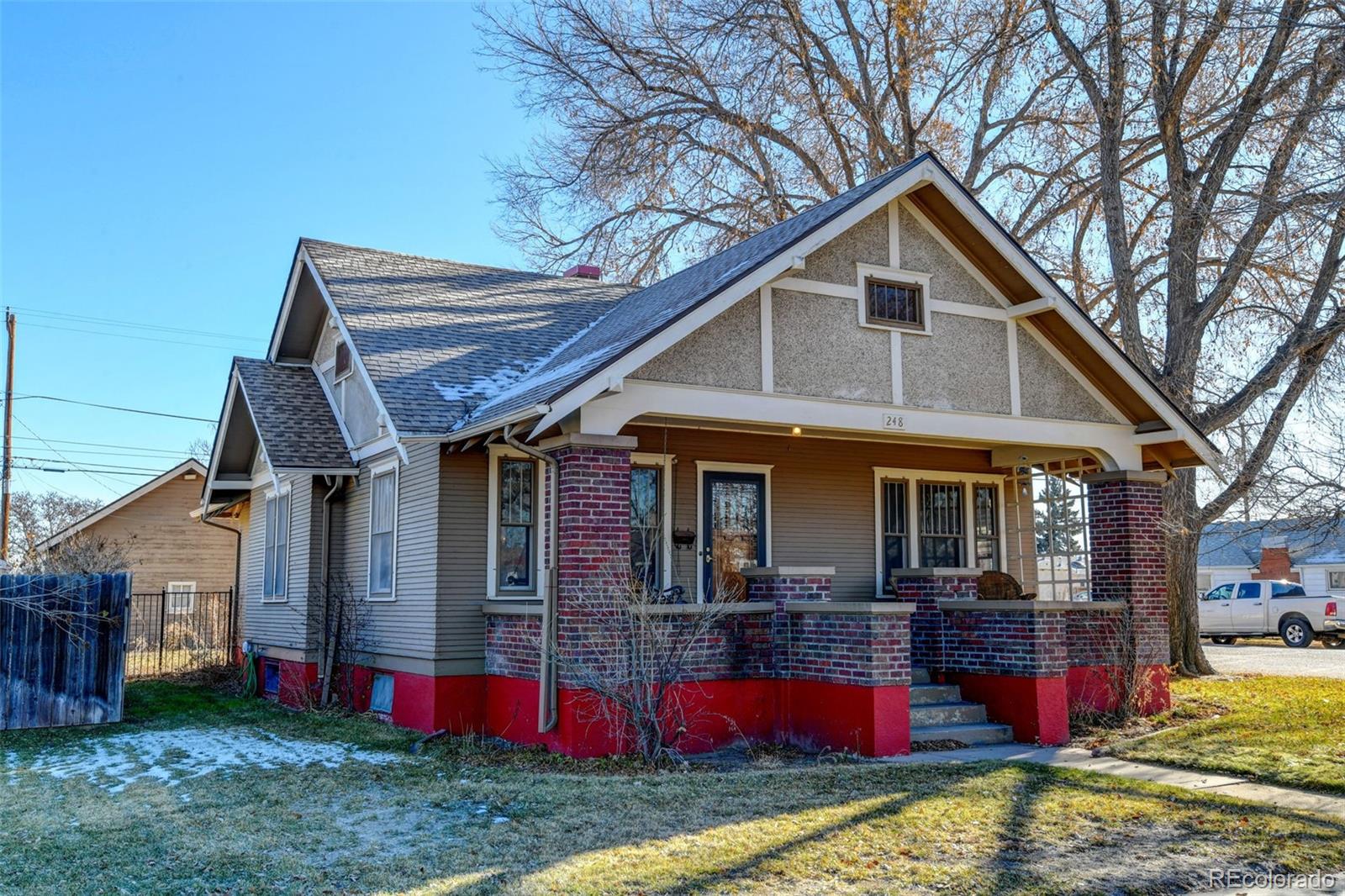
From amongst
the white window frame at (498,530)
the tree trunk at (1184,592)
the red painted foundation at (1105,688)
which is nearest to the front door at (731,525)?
the white window frame at (498,530)

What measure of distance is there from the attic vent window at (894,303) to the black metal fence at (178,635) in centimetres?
1003

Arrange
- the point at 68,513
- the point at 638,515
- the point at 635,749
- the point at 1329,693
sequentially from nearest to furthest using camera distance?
the point at 635,749, the point at 638,515, the point at 1329,693, the point at 68,513

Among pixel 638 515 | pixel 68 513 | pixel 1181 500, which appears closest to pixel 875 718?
pixel 638 515

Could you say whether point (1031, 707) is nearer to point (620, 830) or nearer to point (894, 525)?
point (894, 525)

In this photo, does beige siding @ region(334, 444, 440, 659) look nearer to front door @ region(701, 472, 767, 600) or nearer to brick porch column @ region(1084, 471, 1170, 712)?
front door @ region(701, 472, 767, 600)

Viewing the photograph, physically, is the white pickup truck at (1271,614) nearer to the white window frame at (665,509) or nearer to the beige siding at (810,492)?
the beige siding at (810,492)

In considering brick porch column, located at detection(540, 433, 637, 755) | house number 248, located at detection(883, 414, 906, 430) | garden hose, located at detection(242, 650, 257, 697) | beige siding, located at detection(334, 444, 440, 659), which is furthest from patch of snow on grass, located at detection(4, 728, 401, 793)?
A: house number 248, located at detection(883, 414, 906, 430)

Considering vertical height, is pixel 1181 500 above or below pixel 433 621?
above

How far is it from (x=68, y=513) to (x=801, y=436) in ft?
127

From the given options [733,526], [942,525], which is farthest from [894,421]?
[942,525]

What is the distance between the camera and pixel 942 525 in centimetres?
1520

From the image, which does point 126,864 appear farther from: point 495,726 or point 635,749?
point 495,726

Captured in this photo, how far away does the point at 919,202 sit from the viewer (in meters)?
12.4

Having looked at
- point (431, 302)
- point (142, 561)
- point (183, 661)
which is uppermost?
point (431, 302)
